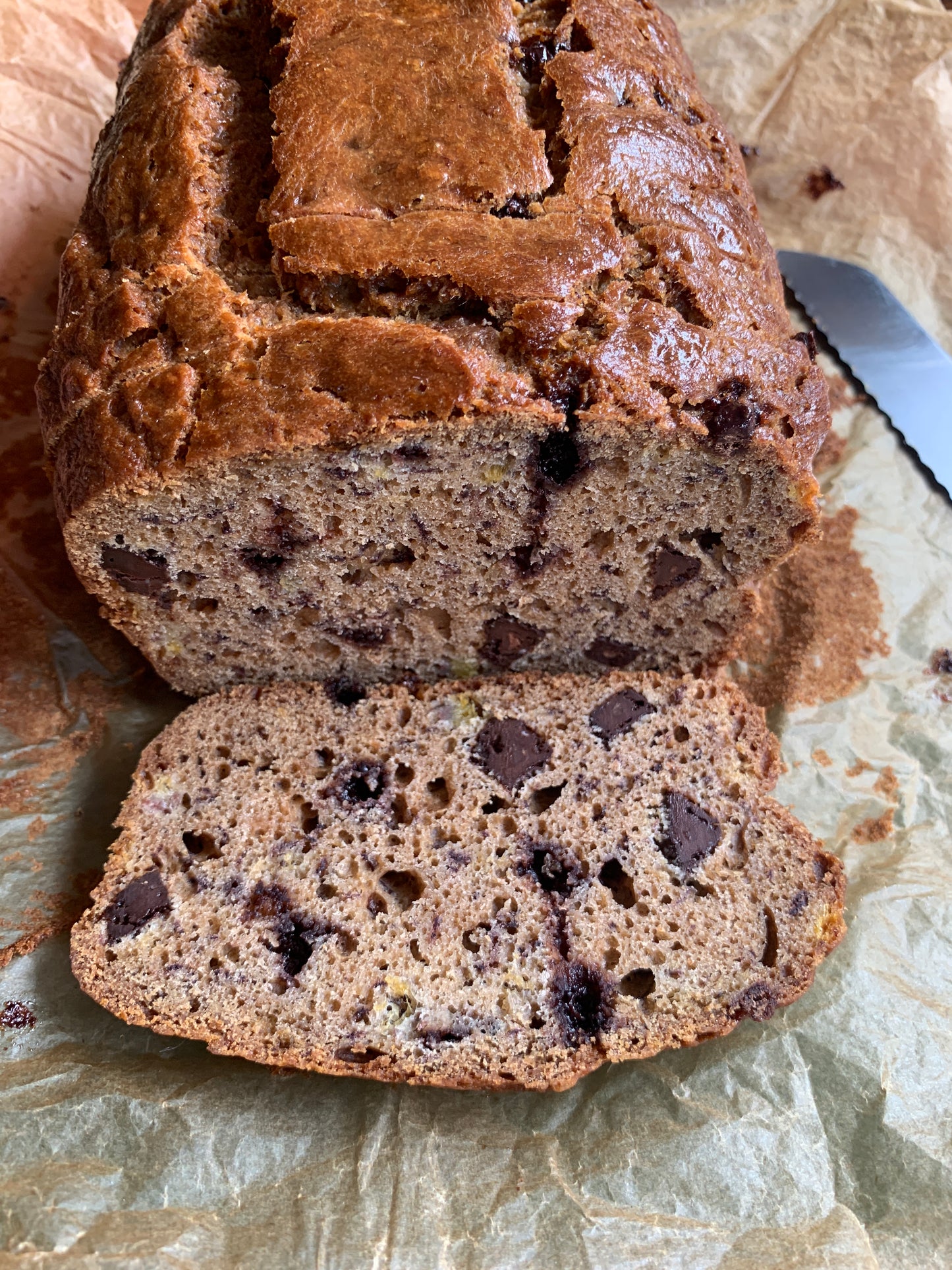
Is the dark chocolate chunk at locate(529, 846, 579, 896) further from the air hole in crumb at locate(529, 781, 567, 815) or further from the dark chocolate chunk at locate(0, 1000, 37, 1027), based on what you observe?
the dark chocolate chunk at locate(0, 1000, 37, 1027)

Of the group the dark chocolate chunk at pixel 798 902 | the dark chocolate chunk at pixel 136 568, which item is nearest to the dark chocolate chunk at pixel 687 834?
the dark chocolate chunk at pixel 798 902

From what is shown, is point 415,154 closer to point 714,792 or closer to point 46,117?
point 714,792

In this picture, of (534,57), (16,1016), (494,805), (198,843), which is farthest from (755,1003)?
(534,57)

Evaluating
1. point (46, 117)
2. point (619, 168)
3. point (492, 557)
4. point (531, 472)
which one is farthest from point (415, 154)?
point (46, 117)

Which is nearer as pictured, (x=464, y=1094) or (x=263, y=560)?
(x=464, y=1094)

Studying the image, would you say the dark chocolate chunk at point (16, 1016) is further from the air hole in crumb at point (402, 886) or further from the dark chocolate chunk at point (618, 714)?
the dark chocolate chunk at point (618, 714)

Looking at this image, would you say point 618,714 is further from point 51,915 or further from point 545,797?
point 51,915

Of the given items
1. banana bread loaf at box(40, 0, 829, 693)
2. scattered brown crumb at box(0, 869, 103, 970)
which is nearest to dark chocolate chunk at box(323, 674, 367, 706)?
banana bread loaf at box(40, 0, 829, 693)
